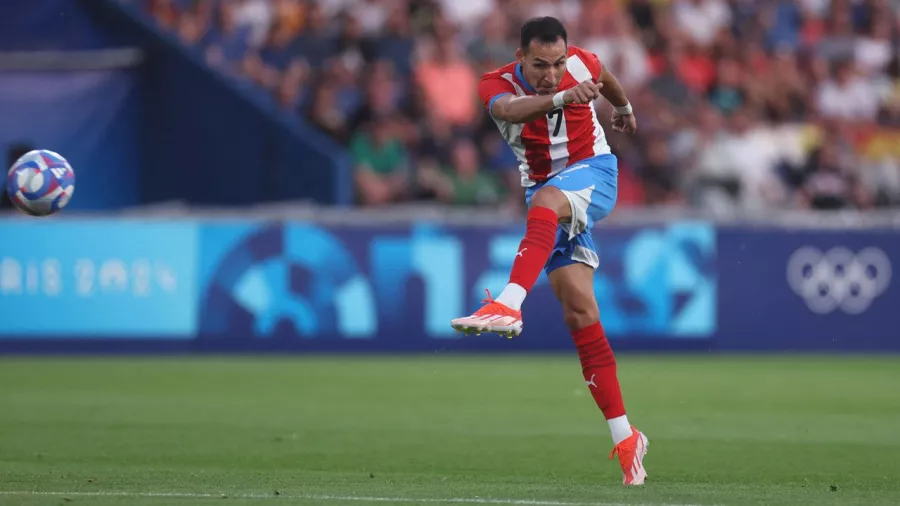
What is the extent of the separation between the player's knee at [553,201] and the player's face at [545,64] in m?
0.50

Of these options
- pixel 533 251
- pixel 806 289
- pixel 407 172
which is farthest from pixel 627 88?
pixel 533 251

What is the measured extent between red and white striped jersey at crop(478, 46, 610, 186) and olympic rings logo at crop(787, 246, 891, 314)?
9.98 meters

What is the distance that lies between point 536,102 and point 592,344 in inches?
53.2

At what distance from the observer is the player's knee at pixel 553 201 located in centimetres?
751

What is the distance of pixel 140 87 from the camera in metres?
19.4

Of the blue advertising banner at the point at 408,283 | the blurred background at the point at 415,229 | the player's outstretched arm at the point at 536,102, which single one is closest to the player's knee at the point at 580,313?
the player's outstretched arm at the point at 536,102

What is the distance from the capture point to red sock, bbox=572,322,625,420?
785 cm

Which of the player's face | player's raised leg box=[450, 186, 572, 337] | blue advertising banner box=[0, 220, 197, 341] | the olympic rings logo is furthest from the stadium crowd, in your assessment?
player's raised leg box=[450, 186, 572, 337]

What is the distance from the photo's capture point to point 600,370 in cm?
788

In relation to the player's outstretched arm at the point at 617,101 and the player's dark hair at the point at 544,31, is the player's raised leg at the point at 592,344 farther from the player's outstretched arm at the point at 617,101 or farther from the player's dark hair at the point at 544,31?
the player's dark hair at the point at 544,31

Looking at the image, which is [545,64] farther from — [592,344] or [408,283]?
[408,283]

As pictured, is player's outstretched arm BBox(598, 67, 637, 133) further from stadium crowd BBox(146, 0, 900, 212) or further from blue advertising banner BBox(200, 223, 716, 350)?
stadium crowd BBox(146, 0, 900, 212)

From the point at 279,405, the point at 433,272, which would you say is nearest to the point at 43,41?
the point at 433,272

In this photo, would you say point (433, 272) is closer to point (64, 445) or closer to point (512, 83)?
point (64, 445)
